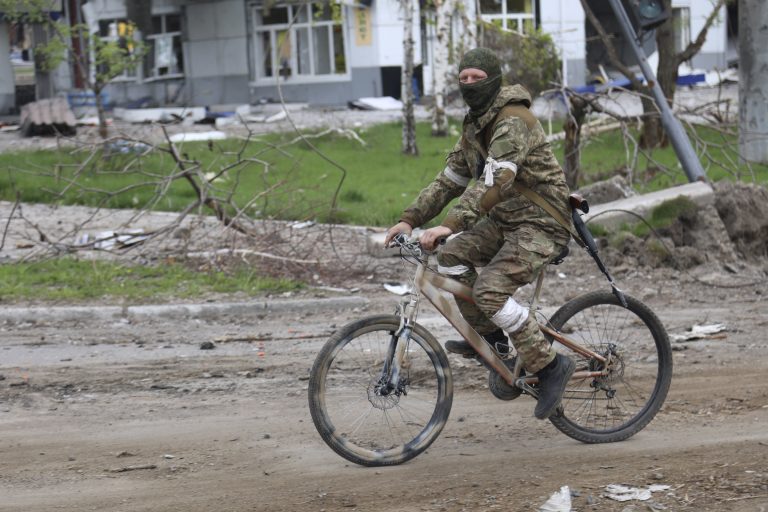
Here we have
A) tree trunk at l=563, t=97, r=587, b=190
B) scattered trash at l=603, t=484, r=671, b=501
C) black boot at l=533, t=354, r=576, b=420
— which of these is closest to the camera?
scattered trash at l=603, t=484, r=671, b=501

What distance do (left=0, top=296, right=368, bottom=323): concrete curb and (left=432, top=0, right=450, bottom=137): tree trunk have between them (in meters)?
13.2

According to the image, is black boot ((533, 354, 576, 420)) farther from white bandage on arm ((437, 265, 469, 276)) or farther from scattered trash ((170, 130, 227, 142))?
scattered trash ((170, 130, 227, 142))

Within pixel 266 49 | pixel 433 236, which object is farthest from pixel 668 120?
pixel 266 49

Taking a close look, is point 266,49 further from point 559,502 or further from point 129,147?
point 559,502

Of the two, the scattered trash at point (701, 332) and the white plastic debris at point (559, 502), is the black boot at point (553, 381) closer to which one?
the white plastic debris at point (559, 502)

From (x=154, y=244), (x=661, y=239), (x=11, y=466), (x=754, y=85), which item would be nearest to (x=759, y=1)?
(x=754, y=85)

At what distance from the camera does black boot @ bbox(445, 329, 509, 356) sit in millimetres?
5547

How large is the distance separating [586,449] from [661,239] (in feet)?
17.6

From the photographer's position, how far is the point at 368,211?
14047mm

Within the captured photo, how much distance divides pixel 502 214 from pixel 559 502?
4.82 feet

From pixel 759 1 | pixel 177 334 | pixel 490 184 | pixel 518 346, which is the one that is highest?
pixel 759 1

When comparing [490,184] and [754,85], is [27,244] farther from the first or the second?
[754,85]

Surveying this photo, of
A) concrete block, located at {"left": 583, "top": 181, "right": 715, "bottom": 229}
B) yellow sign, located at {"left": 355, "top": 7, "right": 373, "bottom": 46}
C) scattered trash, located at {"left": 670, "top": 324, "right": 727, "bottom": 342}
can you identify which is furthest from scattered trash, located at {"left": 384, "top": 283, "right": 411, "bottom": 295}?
yellow sign, located at {"left": 355, "top": 7, "right": 373, "bottom": 46}

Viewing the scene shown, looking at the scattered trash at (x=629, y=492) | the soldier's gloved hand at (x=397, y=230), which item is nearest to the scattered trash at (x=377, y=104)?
the soldier's gloved hand at (x=397, y=230)
